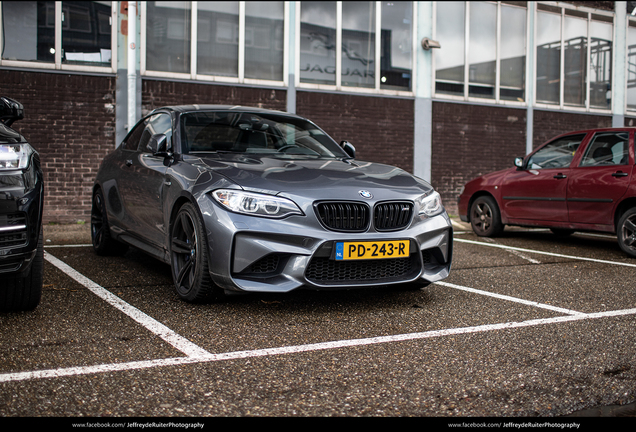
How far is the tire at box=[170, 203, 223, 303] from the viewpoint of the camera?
394 centimetres

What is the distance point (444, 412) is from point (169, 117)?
12.1 ft

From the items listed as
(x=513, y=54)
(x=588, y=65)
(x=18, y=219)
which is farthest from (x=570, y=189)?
(x=588, y=65)

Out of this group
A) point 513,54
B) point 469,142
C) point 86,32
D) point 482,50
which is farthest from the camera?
point 513,54

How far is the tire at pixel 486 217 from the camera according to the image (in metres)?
8.50

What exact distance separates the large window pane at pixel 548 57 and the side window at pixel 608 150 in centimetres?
820

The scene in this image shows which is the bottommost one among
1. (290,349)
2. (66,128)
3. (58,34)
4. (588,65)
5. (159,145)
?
(290,349)

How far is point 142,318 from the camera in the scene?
380 cm

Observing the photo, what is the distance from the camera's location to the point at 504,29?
572 inches

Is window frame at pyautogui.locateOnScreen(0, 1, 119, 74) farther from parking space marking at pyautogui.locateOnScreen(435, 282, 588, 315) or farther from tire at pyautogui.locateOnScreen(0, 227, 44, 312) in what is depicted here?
parking space marking at pyautogui.locateOnScreen(435, 282, 588, 315)

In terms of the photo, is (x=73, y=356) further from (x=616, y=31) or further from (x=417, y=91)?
(x=616, y=31)

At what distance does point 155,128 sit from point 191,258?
1.85 meters

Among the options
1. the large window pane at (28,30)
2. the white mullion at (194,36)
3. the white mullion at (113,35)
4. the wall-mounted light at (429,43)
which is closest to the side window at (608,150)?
the wall-mounted light at (429,43)

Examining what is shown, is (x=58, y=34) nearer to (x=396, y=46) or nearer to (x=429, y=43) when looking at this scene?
(x=396, y=46)

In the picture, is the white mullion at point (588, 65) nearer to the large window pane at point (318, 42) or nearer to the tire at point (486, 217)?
the large window pane at point (318, 42)
